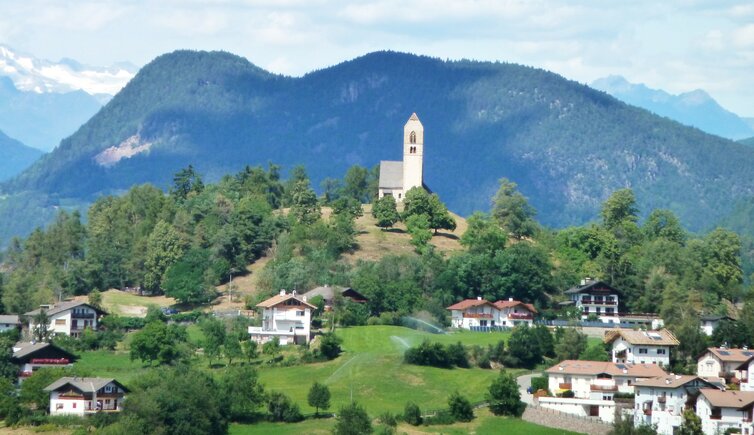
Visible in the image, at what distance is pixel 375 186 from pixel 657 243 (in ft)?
105

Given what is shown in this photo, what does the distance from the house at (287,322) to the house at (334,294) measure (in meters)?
5.03

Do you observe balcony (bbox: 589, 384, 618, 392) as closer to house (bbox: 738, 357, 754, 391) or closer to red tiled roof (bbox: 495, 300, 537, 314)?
house (bbox: 738, 357, 754, 391)

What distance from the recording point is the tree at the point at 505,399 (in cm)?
7794

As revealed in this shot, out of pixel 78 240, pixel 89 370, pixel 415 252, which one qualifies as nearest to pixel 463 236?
pixel 415 252

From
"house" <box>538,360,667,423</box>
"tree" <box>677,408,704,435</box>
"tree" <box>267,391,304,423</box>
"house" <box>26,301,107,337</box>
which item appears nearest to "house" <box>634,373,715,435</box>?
"tree" <box>677,408,704,435</box>

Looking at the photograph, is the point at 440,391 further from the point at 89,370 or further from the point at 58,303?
the point at 58,303

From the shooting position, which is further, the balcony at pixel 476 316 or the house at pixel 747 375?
the balcony at pixel 476 316

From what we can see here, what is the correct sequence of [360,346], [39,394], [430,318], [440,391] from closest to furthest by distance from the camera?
[39,394]
[440,391]
[360,346]
[430,318]

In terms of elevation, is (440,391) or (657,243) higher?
(657,243)

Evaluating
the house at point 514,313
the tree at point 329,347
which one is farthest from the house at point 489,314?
the tree at point 329,347

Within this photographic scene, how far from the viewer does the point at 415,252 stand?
11675cm

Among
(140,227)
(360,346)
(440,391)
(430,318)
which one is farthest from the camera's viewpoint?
(140,227)

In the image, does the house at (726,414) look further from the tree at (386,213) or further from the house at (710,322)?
the tree at (386,213)

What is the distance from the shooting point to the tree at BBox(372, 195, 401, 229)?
122688 mm
